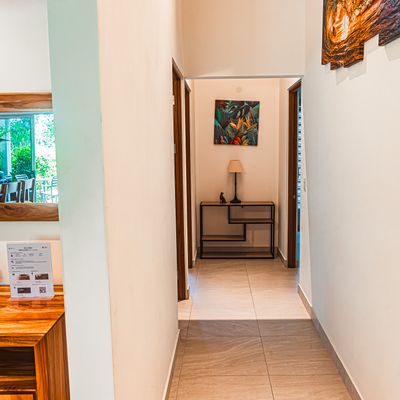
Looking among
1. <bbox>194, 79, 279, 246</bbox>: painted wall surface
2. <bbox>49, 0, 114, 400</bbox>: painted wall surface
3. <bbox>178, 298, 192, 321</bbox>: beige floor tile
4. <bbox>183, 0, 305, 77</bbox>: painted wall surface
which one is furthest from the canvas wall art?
<bbox>194, 79, 279, 246</bbox>: painted wall surface

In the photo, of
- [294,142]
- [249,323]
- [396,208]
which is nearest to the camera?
[396,208]

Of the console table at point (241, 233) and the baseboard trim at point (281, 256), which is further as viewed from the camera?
the console table at point (241, 233)

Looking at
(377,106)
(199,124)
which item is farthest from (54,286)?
(199,124)

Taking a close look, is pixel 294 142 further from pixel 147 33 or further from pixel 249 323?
pixel 147 33

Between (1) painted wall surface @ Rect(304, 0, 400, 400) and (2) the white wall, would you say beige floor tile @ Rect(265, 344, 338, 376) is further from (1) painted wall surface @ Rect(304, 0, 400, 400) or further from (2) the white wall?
(2) the white wall

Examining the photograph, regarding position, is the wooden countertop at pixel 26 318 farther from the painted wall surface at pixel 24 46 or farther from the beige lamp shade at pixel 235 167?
the beige lamp shade at pixel 235 167

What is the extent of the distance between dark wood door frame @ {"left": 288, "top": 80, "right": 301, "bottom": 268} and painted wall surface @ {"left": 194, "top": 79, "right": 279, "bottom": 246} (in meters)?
0.78

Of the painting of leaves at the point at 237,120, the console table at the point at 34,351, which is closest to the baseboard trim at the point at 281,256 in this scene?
the painting of leaves at the point at 237,120

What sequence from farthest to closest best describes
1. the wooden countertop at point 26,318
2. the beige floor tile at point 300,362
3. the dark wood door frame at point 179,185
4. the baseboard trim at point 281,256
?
the baseboard trim at point 281,256, the dark wood door frame at point 179,185, the beige floor tile at point 300,362, the wooden countertop at point 26,318

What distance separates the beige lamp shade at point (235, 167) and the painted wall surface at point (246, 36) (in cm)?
183

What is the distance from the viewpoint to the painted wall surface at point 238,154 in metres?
5.59

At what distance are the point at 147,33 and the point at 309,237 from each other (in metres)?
2.38

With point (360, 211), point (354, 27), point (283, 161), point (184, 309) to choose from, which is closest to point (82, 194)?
point (360, 211)

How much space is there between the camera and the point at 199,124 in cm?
567
